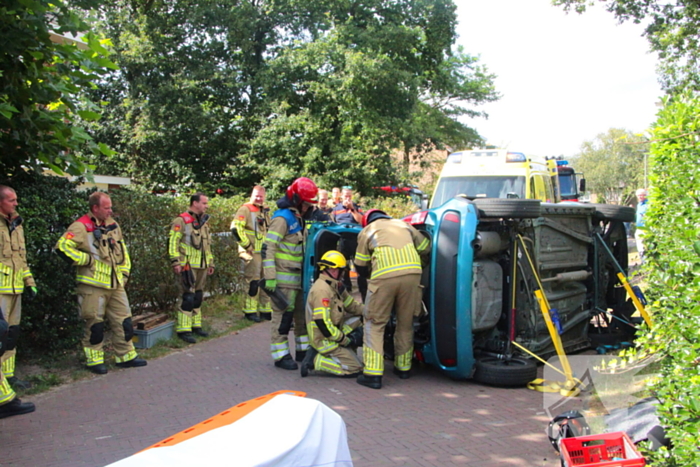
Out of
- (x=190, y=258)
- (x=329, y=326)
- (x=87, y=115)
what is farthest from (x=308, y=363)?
(x=87, y=115)

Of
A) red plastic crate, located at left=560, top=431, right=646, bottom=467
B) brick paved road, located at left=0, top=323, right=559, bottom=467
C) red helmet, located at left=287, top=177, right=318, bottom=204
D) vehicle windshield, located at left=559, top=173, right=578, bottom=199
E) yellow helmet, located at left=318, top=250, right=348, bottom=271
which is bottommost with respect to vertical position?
brick paved road, located at left=0, top=323, right=559, bottom=467

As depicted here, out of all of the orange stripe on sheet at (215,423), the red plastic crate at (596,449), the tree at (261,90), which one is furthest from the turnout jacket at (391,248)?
the tree at (261,90)

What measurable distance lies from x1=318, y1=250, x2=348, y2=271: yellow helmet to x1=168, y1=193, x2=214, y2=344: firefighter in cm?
244

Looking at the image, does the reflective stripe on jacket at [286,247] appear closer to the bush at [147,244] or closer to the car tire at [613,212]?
the bush at [147,244]

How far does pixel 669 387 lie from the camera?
3.14 meters

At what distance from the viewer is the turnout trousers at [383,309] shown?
597cm

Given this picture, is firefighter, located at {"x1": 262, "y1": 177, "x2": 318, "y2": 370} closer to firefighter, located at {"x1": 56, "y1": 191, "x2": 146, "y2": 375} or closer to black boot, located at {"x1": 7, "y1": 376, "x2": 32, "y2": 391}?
firefighter, located at {"x1": 56, "y1": 191, "x2": 146, "y2": 375}

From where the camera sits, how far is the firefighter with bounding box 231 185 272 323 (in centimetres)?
916

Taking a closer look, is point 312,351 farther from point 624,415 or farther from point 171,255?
point 624,415

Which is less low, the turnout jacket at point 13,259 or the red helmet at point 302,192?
the red helmet at point 302,192

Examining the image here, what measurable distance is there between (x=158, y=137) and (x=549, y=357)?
1758cm

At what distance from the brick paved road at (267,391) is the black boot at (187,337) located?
86 cm

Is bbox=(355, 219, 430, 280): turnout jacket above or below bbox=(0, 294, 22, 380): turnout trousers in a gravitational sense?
above

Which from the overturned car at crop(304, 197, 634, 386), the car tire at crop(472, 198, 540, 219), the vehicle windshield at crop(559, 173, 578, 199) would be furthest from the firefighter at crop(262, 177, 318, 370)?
the vehicle windshield at crop(559, 173, 578, 199)
